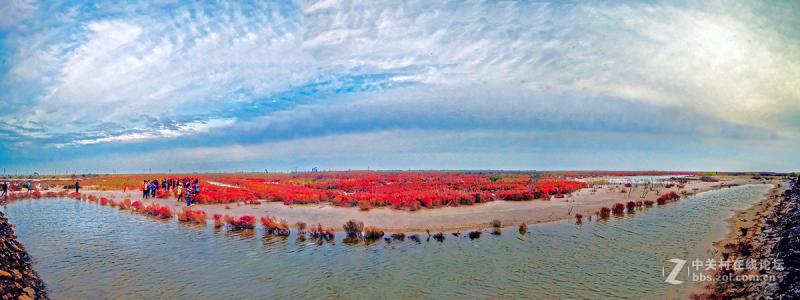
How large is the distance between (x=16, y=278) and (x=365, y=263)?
9.46 meters

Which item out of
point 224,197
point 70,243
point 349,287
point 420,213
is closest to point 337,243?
point 349,287

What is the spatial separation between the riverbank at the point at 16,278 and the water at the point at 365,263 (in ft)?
1.73

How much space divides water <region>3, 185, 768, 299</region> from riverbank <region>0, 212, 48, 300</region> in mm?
526

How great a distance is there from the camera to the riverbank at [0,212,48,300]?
30.2 ft

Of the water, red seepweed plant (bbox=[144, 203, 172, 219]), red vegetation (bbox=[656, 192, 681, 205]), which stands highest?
red vegetation (bbox=[656, 192, 681, 205])

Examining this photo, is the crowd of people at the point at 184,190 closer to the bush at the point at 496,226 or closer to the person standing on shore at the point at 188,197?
the person standing on shore at the point at 188,197

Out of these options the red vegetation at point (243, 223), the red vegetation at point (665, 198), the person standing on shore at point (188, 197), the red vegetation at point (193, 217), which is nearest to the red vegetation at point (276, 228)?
the red vegetation at point (243, 223)

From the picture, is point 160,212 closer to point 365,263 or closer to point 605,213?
point 365,263

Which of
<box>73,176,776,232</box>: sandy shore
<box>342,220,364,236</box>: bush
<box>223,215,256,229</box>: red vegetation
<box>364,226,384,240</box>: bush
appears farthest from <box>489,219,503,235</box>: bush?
<box>223,215,256,229</box>: red vegetation

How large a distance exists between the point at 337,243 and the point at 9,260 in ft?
34.5

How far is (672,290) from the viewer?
10727 mm

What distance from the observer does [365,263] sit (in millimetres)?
14047

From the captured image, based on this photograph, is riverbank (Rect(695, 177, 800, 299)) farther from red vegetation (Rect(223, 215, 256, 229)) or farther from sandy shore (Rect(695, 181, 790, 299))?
red vegetation (Rect(223, 215, 256, 229))

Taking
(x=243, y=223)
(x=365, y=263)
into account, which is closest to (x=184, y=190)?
(x=243, y=223)
